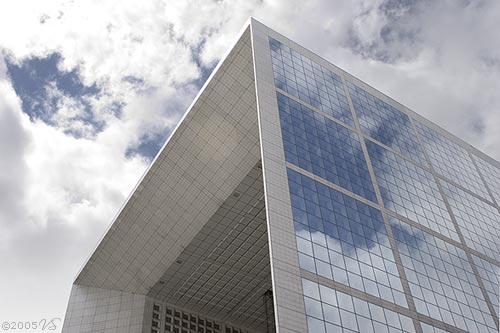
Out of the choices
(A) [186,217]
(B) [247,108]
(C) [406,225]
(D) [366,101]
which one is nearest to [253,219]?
(A) [186,217]

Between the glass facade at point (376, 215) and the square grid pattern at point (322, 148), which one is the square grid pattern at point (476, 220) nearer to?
the glass facade at point (376, 215)

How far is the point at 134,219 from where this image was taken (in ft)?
179

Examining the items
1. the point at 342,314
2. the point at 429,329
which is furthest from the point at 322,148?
the point at 429,329

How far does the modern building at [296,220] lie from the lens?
36.2 meters

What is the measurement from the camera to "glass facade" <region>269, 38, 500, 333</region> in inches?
1411

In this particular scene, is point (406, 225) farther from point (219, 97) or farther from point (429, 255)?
point (219, 97)

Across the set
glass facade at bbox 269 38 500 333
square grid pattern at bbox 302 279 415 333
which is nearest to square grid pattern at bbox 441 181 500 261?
glass facade at bbox 269 38 500 333

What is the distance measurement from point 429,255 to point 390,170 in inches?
360

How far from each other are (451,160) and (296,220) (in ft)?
112

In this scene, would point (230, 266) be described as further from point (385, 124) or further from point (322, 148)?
point (385, 124)

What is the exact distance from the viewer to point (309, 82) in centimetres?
4978

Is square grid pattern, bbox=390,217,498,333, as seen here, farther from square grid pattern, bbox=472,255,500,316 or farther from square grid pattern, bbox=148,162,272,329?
square grid pattern, bbox=148,162,272,329

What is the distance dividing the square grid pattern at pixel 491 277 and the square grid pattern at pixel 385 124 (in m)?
12.1

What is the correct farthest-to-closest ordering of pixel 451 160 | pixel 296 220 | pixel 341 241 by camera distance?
pixel 451 160
pixel 341 241
pixel 296 220
